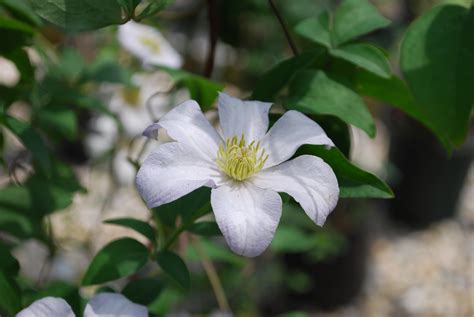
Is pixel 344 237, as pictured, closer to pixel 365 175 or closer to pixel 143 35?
pixel 143 35

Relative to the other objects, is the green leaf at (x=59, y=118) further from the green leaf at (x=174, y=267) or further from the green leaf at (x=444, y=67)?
the green leaf at (x=444, y=67)

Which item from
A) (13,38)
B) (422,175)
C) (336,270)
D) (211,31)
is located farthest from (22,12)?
(422,175)

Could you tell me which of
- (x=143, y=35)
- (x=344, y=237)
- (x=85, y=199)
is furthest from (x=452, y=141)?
(x=85, y=199)

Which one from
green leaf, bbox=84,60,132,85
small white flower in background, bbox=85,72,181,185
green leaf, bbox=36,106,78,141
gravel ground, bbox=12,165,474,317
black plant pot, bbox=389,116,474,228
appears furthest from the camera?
black plant pot, bbox=389,116,474,228

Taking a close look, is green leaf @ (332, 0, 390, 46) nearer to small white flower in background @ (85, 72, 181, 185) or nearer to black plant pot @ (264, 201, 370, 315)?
small white flower in background @ (85, 72, 181, 185)

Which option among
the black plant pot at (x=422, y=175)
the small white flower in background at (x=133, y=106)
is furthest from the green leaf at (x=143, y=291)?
the black plant pot at (x=422, y=175)

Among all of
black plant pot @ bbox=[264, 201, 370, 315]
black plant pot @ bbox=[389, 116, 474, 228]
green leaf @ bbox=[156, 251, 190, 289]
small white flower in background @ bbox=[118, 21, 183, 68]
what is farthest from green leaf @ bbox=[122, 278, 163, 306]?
black plant pot @ bbox=[389, 116, 474, 228]

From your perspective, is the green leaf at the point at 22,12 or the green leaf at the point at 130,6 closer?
the green leaf at the point at 130,6
